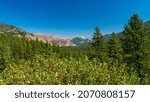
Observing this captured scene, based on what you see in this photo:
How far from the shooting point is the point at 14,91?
7.86m

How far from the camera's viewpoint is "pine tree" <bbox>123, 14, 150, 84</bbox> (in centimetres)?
5372

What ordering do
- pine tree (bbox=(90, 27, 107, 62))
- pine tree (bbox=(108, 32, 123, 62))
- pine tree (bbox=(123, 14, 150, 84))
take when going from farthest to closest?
pine tree (bbox=(90, 27, 107, 62))
pine tree (bbox=(108, 32, 123, 62))
pine tree (bbox=(123, 14, 150, 84))

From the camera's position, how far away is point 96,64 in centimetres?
2795

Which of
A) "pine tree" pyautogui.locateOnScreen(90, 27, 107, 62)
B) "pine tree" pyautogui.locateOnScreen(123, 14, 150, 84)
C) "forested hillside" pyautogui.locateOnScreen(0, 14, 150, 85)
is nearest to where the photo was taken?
"forested hillside" pyautogui.locateOnScreen(0, 14, 150, 85)

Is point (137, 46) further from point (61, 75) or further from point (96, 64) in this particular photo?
point (61, 75)

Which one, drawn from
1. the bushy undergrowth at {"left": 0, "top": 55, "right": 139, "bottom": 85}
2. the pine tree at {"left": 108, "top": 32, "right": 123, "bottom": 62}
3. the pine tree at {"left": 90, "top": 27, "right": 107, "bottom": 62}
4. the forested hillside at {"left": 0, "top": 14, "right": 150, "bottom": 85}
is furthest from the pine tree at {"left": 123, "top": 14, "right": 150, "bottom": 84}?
the bushy undergrowth at {"left": 0, "top": 55, "right": 139, "bottom": 85}

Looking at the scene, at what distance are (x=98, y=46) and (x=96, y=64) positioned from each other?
1701 inches

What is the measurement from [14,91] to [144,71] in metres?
47.7

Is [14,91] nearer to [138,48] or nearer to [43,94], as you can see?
[43,94]

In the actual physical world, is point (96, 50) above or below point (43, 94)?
above

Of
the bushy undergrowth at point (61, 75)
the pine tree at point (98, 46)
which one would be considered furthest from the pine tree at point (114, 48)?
the bushy undergrowth at point (61, 75)

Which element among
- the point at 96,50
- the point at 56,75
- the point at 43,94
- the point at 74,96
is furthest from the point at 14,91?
the point at 96,50

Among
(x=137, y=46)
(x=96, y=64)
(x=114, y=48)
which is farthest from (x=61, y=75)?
(x=114, y=48)

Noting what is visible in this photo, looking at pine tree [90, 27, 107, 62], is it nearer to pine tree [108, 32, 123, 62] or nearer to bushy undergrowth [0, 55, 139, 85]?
pine tree [108, 32, 123, 62]
